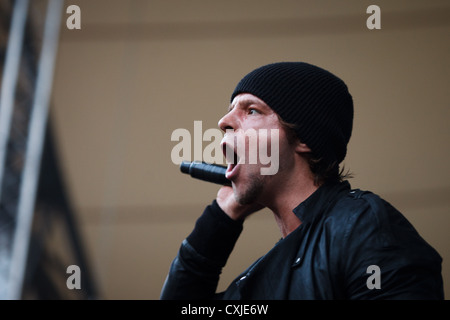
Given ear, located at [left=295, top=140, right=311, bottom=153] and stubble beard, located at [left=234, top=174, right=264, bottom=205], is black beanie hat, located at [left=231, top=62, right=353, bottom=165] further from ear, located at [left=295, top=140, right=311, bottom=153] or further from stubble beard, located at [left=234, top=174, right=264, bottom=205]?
stubble beard, located at [left=234, top=174, right=264, bottom=205]

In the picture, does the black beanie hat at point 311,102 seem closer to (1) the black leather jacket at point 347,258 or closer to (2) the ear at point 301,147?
(2) the ear at point 301,147

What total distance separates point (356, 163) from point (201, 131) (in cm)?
108

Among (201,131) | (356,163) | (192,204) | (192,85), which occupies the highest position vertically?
(192,85)

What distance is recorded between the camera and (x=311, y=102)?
94cm

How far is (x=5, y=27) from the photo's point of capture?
5.96 feet

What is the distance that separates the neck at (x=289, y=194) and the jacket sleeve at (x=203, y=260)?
165mm

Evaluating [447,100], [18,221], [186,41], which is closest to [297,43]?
[186,41]

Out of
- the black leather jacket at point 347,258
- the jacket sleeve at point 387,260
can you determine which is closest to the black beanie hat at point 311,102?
the black leather jacket at point 347,258

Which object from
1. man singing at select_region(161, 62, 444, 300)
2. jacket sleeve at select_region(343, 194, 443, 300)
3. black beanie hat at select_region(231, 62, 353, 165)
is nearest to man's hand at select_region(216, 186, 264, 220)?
man singing at select_region(161, 62, 444, 300)

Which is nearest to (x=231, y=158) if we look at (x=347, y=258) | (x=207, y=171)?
(x=207, y=171)

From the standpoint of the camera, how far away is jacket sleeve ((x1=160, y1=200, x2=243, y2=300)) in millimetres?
1021

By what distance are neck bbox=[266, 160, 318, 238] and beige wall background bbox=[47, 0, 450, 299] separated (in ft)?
6.38

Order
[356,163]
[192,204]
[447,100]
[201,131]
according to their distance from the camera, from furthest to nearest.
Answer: [192,204]
[201,131]
[356,163]
[447,100]
